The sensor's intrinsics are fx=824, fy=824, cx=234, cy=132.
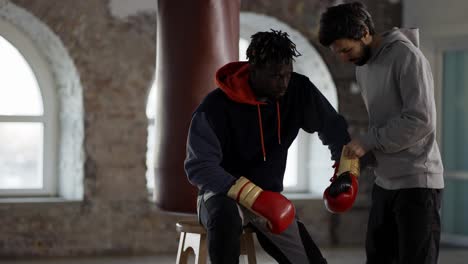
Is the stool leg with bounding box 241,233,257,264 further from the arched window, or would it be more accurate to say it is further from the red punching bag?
the arched window

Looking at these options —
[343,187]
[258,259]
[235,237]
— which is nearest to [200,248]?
[235,237]

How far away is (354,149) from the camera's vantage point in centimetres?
302

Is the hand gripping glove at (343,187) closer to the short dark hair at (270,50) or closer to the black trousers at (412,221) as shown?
the black trousers at (412,221)

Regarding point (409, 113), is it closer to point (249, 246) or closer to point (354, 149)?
point (354, 149)

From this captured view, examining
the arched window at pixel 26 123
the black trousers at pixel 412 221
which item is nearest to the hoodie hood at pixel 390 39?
the black trousers at pixel 412 221

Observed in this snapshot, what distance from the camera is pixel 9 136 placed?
596cm

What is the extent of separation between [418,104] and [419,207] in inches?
15.4

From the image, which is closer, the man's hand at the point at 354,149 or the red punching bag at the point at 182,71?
the man's hand at the point at 354,149

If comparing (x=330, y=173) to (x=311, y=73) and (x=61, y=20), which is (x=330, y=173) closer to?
(x=311, y=73)

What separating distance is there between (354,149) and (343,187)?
0.15 metres

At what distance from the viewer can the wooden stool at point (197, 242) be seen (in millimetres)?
3357

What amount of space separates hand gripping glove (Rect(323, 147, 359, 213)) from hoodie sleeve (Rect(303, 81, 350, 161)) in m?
0.07

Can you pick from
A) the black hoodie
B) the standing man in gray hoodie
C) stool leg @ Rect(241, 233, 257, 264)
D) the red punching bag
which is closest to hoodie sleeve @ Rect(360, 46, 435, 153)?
the standing man in gray hoodie

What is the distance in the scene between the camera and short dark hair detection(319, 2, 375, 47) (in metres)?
3.05
